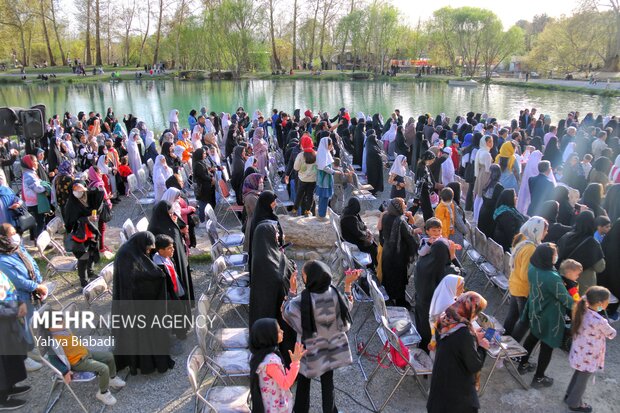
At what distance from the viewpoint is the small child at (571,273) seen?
410cm

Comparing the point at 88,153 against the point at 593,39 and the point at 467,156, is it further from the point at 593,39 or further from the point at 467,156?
the point at 593,39

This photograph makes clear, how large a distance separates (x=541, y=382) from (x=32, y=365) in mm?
4913

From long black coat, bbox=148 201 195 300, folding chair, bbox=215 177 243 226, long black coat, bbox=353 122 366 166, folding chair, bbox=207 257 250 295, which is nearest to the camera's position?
long black coat, bbox=148 201 195 300

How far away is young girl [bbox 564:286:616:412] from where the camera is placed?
12.1 ft

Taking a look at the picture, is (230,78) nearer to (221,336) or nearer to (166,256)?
(166,256)

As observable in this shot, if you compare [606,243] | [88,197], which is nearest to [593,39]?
[606,243]

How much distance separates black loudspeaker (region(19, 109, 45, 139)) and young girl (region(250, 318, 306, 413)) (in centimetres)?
797

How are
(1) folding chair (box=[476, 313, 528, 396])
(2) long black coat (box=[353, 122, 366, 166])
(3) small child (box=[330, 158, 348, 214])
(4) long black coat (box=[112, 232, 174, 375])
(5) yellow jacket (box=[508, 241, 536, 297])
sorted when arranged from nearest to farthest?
(1) folding chair (box=[476, 313, 528, 396])
(4) long black coat (box=[112, 232, 174, 375])
(5) yellow jacket (box=[508, 241, 536, 297])
(3) small child (box=[330, 158, 348, 214])
(2) long black coat (box=[353, 122, 366, 166])

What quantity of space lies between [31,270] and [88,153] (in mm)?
5830

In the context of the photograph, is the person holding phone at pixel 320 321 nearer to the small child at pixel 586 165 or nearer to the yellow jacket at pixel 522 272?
the yellow jacket at pixel 522 272

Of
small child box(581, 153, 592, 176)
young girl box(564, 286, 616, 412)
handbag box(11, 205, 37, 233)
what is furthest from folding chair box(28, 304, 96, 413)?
small child box(581, 153, 592, 176)

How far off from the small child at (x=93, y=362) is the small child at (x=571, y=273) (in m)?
4.12

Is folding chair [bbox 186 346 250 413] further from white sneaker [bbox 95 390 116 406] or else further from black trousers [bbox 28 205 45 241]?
black trousers [bbox 28 205 45 241]

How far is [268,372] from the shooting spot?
2.88 m
